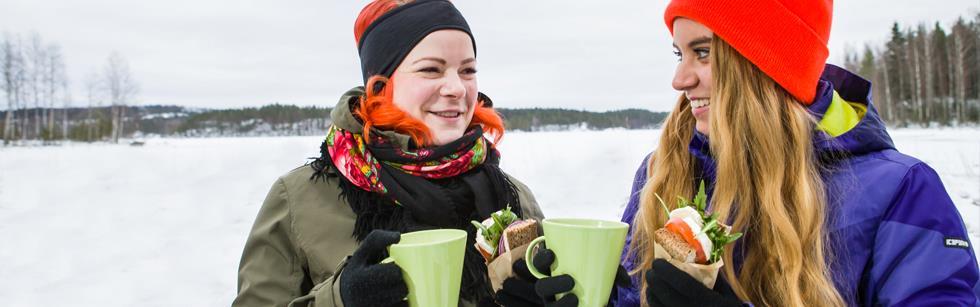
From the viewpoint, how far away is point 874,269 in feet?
4.80

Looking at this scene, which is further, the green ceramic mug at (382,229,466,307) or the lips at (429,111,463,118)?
the lips at (429,111,463,118)

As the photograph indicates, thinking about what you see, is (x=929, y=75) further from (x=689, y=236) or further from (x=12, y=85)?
(x=12, y=85)

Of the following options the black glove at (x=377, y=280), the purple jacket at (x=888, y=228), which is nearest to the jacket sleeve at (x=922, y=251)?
the purple jacket at (x=888, y=228)

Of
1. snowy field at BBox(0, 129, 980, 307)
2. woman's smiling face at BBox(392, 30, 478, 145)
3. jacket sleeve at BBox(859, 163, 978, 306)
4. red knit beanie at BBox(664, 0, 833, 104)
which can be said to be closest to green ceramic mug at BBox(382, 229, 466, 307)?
woman's smiling face at BBox(392, 30, 478, 145)

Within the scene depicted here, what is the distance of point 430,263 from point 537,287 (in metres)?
0.31

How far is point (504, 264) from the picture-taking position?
5.20 feet

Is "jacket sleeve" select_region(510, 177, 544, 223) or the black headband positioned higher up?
the black headband

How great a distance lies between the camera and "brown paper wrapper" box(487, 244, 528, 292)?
1.58 m

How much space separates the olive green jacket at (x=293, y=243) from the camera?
1.90 m

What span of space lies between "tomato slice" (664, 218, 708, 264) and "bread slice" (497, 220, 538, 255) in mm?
471

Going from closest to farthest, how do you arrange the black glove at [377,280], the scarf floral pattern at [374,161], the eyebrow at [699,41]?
the black glove at [377,280]
the eyebrow at [699,41]
the scarf floral pattern at [374,161]

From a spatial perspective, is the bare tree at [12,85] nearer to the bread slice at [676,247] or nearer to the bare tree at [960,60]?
the bread slice at [676,247]

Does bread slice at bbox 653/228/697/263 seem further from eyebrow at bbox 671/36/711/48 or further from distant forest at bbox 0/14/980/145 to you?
distant forest at bbox 0/14/980/145

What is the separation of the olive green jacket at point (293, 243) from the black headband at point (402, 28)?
324 mm
